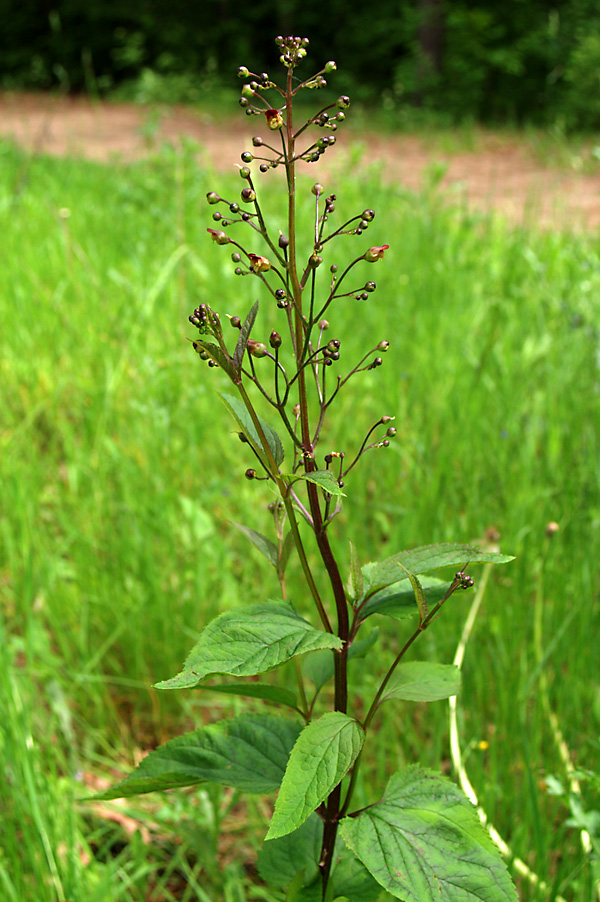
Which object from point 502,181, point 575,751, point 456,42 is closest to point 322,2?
point 456,42

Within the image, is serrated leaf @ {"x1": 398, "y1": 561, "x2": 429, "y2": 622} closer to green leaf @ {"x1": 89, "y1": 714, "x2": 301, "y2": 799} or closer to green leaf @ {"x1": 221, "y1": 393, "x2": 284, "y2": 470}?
green leaf @ {"x1": 221, "y1": 393, "x2": 284, "y2": 470}

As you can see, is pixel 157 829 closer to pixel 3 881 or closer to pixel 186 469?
pixel 3 881

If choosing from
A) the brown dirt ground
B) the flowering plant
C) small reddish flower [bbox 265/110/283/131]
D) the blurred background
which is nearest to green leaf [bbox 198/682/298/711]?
the flowering plant

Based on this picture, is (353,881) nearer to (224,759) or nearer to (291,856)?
(291,856)

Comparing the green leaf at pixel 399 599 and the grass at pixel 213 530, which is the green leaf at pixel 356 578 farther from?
the grass at pixel 213 530

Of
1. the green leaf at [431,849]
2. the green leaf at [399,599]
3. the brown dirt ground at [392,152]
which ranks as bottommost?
the green leaf at [431,849]

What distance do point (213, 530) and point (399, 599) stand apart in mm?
1148

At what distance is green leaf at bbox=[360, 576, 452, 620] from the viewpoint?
32.4 inches

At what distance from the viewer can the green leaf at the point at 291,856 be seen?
0.91m

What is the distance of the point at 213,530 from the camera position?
1946 mm

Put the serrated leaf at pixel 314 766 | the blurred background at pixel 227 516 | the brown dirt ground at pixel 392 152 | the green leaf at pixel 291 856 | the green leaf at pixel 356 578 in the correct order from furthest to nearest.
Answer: the brown dirt ground at pixel 392 152, the blurred background at pixel 227 516, the green leaf at pixel 291 856, the green leaf at pixel 356 578, the serrated leaf at pixel 314 766

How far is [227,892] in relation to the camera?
1.20m

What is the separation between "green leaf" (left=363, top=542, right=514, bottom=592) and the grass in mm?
547

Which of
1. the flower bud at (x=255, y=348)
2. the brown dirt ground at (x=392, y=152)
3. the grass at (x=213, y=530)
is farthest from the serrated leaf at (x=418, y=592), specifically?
the brown dirt ground at (x=392, y=152)
